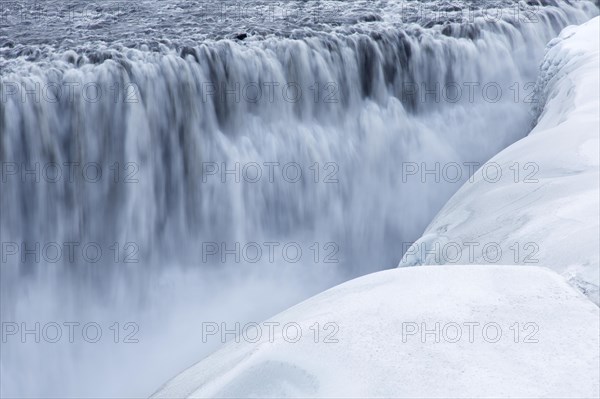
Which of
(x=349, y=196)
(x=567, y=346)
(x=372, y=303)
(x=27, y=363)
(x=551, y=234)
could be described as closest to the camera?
(x=567, y=346)

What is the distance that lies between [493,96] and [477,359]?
528 centimetres

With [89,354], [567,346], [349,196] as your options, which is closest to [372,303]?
[567,346]

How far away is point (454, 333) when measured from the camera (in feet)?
7.13

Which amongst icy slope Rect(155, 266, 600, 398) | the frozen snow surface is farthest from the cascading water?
icy slope Rect(155, 266, 600, 398)

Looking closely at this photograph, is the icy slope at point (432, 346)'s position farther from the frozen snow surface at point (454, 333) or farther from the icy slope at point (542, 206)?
the icy slope at point (542, 206)

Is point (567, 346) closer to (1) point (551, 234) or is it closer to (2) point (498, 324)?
(2) point (498, 324)

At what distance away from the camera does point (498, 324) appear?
87.8 inches

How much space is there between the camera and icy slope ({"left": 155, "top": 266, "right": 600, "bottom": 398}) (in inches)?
77.9

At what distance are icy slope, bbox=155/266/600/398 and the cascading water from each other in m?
3.25

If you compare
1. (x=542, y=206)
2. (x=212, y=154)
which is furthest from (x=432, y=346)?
(x=212, y=154)

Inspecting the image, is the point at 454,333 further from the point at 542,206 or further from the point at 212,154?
the point at 212,154

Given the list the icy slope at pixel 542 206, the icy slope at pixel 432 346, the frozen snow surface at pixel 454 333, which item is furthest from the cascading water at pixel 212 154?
the icy slope at pixel 432 346

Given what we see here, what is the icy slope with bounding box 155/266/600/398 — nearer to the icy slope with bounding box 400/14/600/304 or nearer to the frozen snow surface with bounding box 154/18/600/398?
the frozen snow surface with bounding box 154/18/600/398

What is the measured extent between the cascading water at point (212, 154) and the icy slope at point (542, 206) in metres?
2.03
